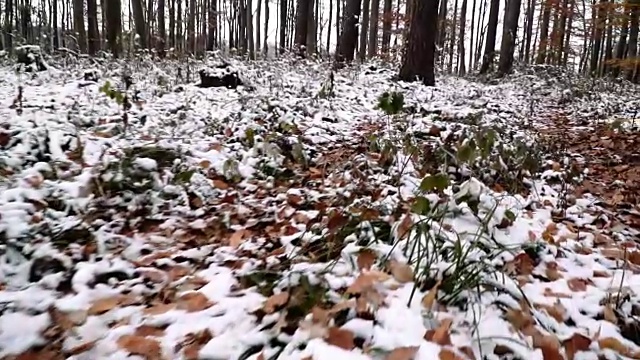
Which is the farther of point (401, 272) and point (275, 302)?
point (401, 272)

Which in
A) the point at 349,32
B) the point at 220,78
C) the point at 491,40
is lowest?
the point at 220,78

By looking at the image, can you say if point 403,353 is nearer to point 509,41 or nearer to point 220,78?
point 220,78

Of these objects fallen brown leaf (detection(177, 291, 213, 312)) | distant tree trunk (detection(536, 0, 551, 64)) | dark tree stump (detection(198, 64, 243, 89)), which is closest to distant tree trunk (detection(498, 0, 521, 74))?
distant tree trunk (detection(536, 0, 551, 64))

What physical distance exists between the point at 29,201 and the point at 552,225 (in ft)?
10.9

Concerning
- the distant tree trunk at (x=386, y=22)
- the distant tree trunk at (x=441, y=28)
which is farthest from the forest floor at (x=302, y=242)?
the distant tree trunk at (x=441, y=28)

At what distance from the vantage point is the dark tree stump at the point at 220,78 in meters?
7.68

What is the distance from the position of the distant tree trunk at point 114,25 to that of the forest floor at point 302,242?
5.08 meters

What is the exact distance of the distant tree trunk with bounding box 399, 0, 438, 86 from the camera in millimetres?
8930

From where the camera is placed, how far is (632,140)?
5785 millimetres

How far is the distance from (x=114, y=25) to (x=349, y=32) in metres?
5.52

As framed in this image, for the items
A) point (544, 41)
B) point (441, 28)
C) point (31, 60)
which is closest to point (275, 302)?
point (31, 60)

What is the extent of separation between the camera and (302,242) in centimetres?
282

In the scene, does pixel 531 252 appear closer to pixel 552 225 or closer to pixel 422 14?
pixel 552 225

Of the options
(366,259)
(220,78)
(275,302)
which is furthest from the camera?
(220,78)
